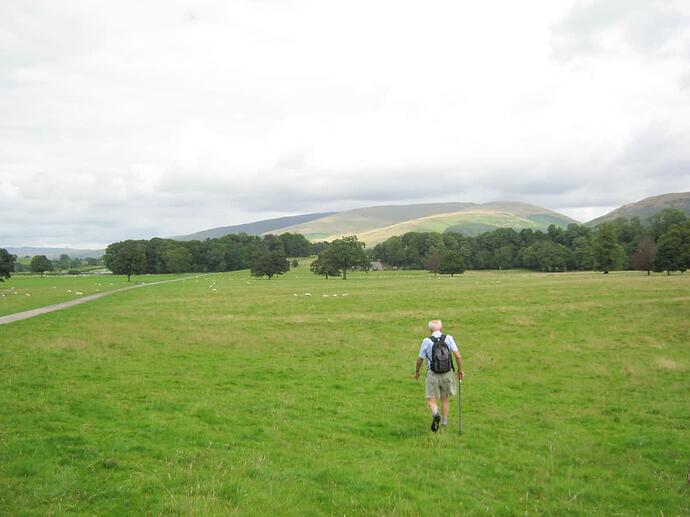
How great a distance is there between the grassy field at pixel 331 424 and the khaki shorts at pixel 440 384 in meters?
1.19

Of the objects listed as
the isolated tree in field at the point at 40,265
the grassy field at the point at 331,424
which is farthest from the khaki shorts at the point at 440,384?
the isolated tree in field at the point at 40,265

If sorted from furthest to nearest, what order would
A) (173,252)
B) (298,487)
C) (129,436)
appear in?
(173,252) < (129,436) < (298,487)

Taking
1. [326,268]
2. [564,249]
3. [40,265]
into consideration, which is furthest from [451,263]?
[40,265]

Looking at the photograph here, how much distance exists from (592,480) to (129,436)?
10.9m

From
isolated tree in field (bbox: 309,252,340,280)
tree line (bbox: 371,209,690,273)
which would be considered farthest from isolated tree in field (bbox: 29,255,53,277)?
tree line (bbox: 371,209,690,273)

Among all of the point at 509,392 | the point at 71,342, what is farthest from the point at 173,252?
the point at 509,392

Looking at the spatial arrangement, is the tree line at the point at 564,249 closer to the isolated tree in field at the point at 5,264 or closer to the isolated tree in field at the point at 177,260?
the isolated tree in field at the point at 177,260

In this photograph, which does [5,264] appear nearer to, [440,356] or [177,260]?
[177,260]

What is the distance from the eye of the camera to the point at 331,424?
1462 cm

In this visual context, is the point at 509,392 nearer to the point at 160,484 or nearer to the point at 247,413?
the point at 247,413

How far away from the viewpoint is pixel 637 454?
12914 mm

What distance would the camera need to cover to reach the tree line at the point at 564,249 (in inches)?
3546

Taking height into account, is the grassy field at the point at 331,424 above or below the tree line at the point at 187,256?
below

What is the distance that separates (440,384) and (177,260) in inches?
6390
